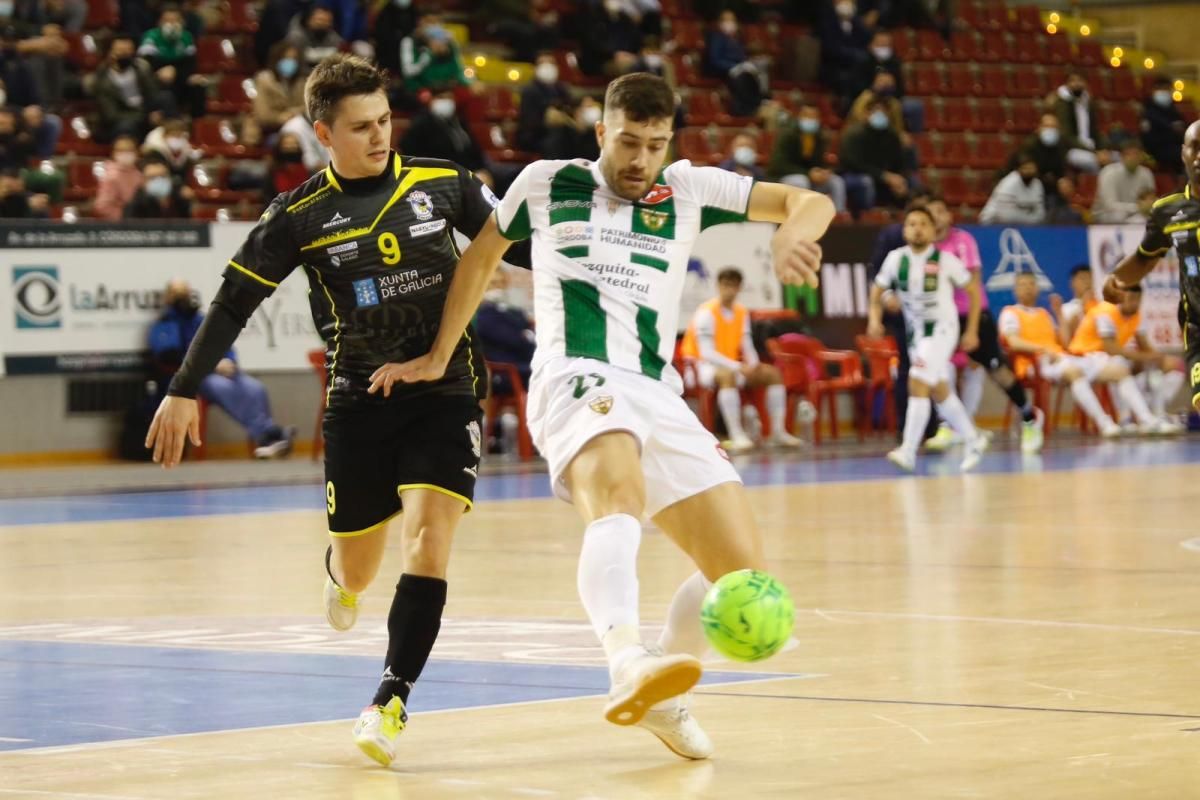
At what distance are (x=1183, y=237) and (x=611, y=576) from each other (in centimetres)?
570

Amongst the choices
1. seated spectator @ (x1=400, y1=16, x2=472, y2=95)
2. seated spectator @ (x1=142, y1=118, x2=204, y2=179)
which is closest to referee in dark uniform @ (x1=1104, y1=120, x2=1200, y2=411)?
seated spectator @ (x1=142, y1=118, x2=204, y2=179)

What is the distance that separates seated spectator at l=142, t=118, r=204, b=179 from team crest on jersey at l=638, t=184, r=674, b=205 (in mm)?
15852

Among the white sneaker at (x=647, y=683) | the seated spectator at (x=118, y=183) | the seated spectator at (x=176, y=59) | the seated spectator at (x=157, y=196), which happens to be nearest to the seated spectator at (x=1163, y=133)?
the seated spectator at (x=176, y=59)

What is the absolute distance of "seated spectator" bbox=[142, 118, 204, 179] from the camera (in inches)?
856

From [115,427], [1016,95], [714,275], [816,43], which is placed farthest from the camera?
[1016,95]

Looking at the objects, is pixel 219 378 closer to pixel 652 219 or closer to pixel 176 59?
pixel 176 59

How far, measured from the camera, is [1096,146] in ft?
103

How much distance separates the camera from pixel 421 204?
23.2 ft

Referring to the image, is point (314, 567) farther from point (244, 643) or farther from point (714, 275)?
point (714, 275)

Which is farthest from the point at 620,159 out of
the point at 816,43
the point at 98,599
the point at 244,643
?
the point at 816,43

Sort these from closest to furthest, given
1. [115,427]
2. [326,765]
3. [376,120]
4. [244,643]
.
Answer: [326,765] → [376,120] → [244,643] → [115,427]

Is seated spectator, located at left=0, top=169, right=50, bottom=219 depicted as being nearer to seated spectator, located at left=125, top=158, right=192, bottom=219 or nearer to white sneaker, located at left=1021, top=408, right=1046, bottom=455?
seated spectator, located at left=125, top=158, right=192, bottom=219

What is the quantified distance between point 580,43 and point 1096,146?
8.28m

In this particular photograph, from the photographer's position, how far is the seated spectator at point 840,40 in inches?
1187
